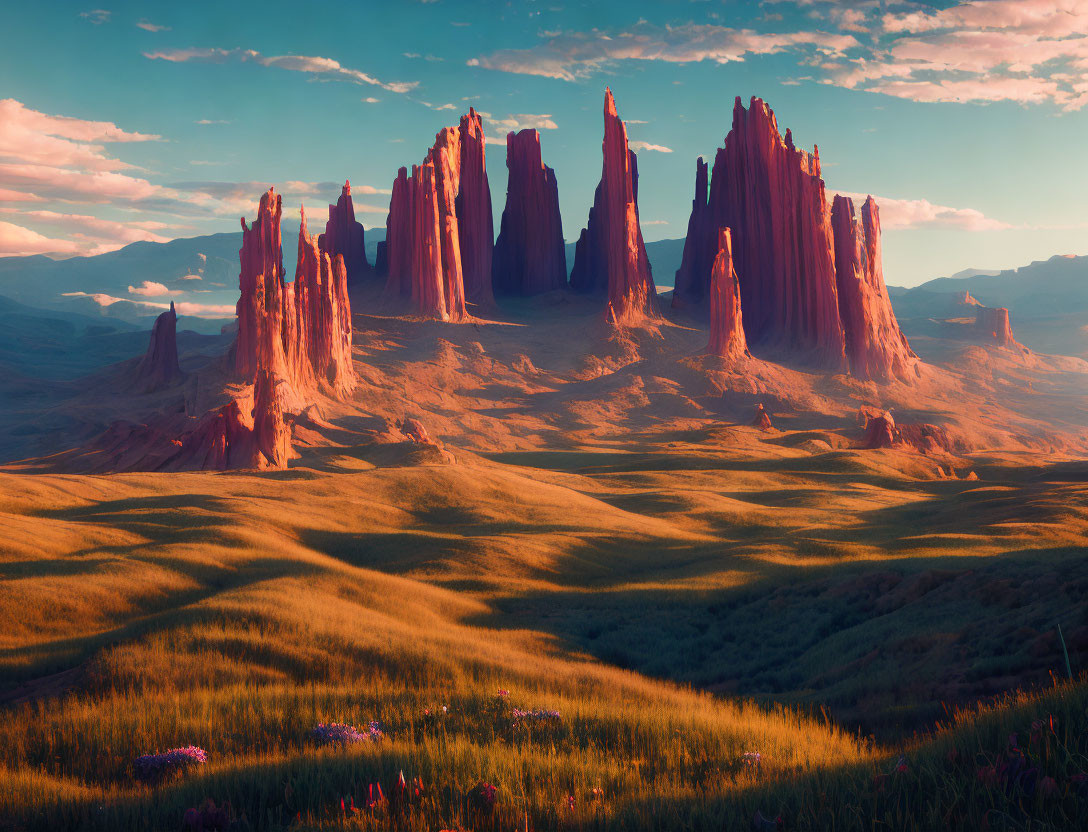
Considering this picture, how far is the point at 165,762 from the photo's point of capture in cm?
786

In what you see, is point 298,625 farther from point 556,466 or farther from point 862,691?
point 556,466

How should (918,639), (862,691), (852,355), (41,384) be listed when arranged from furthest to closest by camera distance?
1. (41,384)
2. (852,355)
3. (918,639)
4. (862,691)

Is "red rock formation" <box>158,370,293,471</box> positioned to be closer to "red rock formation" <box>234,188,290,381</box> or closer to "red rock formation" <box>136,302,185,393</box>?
"red rock formation" <box>234,188,290,381</box>

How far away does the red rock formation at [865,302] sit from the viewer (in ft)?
364

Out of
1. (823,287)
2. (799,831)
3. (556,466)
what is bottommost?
(556,466)

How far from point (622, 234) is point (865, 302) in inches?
1385

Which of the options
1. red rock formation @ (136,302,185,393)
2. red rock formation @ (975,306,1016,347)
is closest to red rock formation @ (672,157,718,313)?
red rock formation @ (975,306,1016,347)

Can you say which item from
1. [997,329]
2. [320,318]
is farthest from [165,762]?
[997,329]

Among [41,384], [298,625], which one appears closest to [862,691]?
[298,625]

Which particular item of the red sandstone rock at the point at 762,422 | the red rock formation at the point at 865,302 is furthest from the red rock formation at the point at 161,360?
the red rock formation at the point at 865,302

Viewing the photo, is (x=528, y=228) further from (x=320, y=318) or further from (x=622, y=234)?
(x=320, y=318)

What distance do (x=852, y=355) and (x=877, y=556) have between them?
8983 centimetres

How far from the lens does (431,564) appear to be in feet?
94.0

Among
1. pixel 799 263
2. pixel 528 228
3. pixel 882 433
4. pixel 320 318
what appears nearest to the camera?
pixel 882 433
